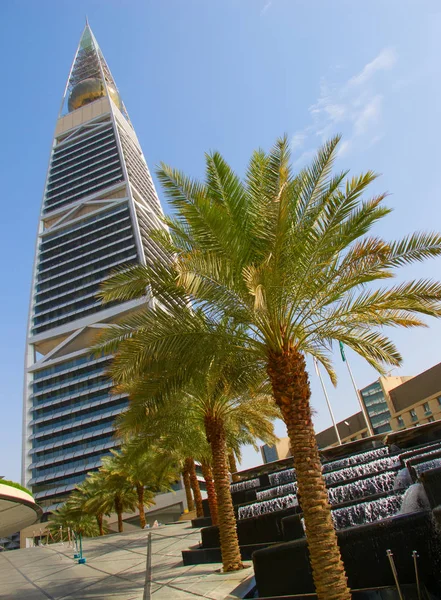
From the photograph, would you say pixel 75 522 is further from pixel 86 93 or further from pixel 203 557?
pixel 86 93

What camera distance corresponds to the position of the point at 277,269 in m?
7.93

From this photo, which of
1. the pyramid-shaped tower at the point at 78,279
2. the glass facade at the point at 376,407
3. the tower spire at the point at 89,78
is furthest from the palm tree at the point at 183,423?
the tower spire at the point at 89,78

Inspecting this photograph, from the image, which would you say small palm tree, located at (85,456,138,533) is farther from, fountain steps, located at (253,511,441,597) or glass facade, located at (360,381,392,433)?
glass facade, located at (360,381,392,433)

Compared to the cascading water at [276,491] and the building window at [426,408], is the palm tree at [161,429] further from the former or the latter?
the building window at [426,408]

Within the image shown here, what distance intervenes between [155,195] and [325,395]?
335 ft

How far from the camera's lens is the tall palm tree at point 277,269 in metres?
7.71

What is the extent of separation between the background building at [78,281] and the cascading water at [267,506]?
181ft

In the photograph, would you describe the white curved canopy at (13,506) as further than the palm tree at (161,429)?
Yes

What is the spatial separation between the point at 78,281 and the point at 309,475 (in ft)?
325

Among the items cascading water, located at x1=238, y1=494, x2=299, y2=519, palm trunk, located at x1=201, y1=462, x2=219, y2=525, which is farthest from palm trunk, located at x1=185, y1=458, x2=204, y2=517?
cascading water, located at x1=238, y1=494, x2=299, y2=519

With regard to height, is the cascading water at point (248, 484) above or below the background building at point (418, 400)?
below

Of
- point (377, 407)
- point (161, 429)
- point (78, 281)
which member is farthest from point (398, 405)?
point (78, 281)

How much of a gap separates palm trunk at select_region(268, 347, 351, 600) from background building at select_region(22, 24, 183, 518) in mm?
Result: 62556

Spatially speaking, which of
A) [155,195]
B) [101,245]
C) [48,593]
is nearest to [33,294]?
[101,245]
